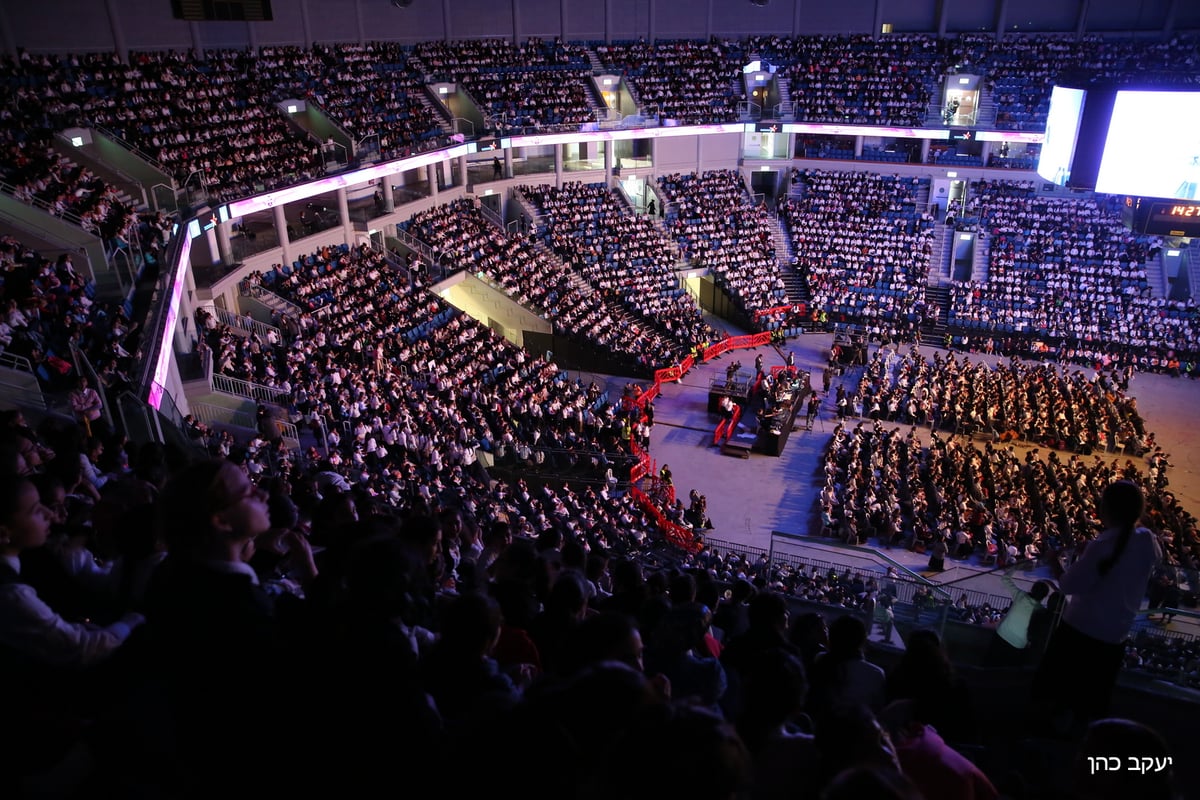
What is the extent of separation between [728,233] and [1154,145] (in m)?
17.5

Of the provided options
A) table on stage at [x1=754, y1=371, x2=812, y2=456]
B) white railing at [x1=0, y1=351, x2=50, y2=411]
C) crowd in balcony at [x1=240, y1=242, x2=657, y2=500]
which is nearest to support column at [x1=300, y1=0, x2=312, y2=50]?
crowd in balcony at [x1=240, y1=242, x2=657, y2=500]

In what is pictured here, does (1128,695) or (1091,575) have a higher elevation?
(1091,575)

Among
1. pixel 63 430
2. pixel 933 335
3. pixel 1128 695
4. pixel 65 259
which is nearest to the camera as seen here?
pixel 1128 695

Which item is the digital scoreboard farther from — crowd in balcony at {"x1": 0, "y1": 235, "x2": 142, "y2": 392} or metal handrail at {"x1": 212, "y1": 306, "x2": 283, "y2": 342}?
crowd in balcony at {"x1": 0, "y1": 235, "x2": 142, "y2": 392}

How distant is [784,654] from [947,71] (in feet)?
144

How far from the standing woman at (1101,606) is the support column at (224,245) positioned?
2273 centimetres

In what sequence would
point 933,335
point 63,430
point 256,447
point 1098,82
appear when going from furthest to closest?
1. point 933,335
2. point 1098,82
3. point 256,447
4. point 63,430

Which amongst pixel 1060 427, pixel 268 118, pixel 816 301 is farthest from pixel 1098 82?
pixel 268 118

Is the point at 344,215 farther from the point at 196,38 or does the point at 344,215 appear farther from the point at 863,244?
the point at 863,244

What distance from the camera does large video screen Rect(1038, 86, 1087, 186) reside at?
24.0 m

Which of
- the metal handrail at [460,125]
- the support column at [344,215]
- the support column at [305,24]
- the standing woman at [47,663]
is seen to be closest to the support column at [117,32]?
the support column at [305,24]

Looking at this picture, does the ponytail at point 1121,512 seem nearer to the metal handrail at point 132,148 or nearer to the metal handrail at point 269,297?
the metal handrail at point 269,297

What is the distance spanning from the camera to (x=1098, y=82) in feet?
76.3

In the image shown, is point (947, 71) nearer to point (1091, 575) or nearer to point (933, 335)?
point (933, 335)
